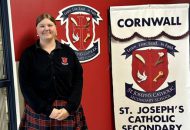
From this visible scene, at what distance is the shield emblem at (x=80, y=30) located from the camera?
7.24 ft

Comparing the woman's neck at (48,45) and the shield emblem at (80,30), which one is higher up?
the shield emblem at (80,30)

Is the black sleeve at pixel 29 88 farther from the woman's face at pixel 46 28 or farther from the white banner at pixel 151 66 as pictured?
the white banner at pixel 151 66

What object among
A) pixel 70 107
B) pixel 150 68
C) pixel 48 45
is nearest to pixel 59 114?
pixel 70 107

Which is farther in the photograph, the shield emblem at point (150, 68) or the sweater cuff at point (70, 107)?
the shield emblem at point (150, 68)

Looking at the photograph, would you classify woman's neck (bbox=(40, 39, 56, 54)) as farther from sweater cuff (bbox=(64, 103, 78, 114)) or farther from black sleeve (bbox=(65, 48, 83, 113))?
sweater cuff (bbox=(64, 103, 78, 114))

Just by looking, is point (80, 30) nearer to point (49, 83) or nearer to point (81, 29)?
point (81, 29)

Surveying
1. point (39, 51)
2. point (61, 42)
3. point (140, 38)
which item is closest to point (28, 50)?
point (39, 51)

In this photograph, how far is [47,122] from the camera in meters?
1.96

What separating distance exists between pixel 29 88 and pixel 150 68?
88 cm

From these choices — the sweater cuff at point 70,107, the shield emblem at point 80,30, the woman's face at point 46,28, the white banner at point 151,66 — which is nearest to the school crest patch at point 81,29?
the shield emblem at point 80,30

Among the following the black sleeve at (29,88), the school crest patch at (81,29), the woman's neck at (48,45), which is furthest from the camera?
the school crest patch at (81,29)

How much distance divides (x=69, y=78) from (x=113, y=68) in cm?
42

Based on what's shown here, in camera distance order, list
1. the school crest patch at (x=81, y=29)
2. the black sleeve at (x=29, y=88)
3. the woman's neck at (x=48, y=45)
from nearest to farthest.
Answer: the black sleeve at (x=29, y=88), the woman's neck at (x=48, y=45), the school crest patch at (x=81, y=29)

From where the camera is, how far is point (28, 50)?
6.60ft
